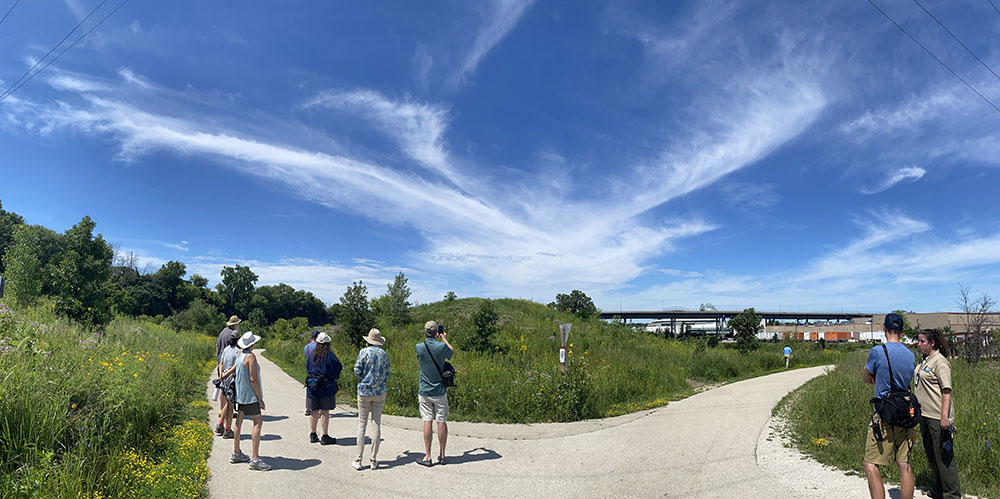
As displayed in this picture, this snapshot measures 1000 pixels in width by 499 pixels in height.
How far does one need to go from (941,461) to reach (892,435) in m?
0.89

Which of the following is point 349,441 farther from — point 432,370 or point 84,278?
point 84,278

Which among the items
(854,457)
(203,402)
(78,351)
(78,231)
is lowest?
(203,402)

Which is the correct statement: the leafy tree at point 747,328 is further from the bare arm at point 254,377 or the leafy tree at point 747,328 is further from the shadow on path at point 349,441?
the bare arm at point 254,377

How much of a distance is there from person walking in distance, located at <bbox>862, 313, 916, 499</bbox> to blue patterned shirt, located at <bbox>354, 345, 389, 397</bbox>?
5.84 meters

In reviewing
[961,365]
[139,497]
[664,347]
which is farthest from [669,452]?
[664,347]

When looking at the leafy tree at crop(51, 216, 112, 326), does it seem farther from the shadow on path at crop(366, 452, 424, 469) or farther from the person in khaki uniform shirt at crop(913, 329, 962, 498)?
the person in khaki uniform shirt at crop(913, 329, 962, 498)

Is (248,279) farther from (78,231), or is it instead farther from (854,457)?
(854,457)

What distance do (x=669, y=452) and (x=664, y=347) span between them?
17.1 meters

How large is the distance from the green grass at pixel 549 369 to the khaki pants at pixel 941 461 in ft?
19.9

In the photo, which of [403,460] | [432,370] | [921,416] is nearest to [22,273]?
[403,460]

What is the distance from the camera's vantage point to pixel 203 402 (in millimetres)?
11562

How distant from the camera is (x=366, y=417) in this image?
6867mm

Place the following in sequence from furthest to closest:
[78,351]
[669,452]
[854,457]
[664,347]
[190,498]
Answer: [664,347] < [78,351] < [669,452] < [854,457] < [190,498]

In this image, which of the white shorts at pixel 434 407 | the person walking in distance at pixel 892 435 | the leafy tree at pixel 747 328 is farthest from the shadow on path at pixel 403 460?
the leafy tree at pixel 747 328
